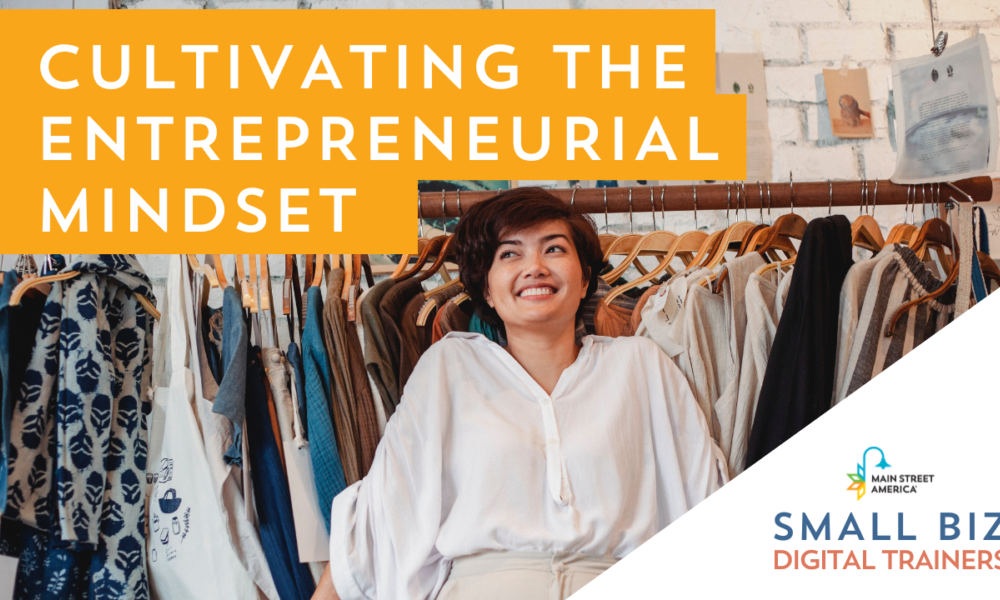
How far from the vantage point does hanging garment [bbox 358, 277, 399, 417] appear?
53.8 inches

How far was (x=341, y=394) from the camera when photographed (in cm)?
134

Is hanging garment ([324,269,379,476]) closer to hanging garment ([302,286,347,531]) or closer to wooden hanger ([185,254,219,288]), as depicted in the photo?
hanging garment ([302,286,347,531])

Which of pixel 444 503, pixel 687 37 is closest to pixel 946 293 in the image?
pixel 687 37

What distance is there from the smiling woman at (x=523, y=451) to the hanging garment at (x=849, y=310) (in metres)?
0.25

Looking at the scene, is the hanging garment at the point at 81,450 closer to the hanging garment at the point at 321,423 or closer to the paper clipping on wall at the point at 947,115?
the hanging garment at the point at 321,423

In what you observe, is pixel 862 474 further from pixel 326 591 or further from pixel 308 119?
pixel 308 119

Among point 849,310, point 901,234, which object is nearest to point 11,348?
point 849,310

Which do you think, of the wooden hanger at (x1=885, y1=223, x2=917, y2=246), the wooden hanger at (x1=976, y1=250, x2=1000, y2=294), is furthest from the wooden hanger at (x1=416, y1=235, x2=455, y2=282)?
the wooden hanger at (x1=976, y1=250, x2=1000, y2=294)

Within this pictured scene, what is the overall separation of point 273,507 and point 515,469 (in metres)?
0.43

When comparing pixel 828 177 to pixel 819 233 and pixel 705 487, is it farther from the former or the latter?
pixel 705 487

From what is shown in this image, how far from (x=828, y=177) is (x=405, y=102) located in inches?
48.2

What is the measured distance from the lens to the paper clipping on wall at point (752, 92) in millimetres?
2186

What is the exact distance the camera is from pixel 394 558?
128cm
